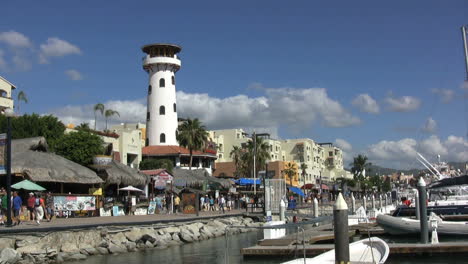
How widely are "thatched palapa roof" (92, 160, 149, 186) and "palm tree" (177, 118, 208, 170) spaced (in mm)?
26062

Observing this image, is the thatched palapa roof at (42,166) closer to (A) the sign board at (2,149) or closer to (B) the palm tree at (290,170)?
(A) the sign board at (2,149)


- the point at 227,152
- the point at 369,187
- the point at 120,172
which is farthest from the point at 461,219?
the point at 369,187

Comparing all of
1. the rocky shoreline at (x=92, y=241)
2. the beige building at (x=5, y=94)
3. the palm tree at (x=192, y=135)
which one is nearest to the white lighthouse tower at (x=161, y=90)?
the palm tree at (x=192, y=135)

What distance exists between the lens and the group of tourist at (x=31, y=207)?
2578 centimetres

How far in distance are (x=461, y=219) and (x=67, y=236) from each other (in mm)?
24503

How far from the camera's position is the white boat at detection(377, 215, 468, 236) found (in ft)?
79.8

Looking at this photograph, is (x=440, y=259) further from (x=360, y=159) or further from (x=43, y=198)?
(x=360, y=159)

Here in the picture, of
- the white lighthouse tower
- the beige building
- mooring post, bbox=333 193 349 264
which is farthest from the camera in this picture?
the white lighthouse tower

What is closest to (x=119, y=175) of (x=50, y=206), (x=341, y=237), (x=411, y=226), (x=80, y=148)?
(x=80, y=148)

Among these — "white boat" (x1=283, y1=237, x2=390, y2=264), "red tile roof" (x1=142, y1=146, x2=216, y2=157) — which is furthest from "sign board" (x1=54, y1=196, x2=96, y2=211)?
"red tile roof" (x1=142, y1=146, x2=216, y2=157)

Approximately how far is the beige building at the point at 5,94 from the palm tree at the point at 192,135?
20925mm

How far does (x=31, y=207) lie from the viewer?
27.0 meters

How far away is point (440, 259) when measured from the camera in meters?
19.7

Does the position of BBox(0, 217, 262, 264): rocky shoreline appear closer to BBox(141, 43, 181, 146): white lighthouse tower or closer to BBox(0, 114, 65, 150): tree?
BBox(0, 114, 65, 150): tree
